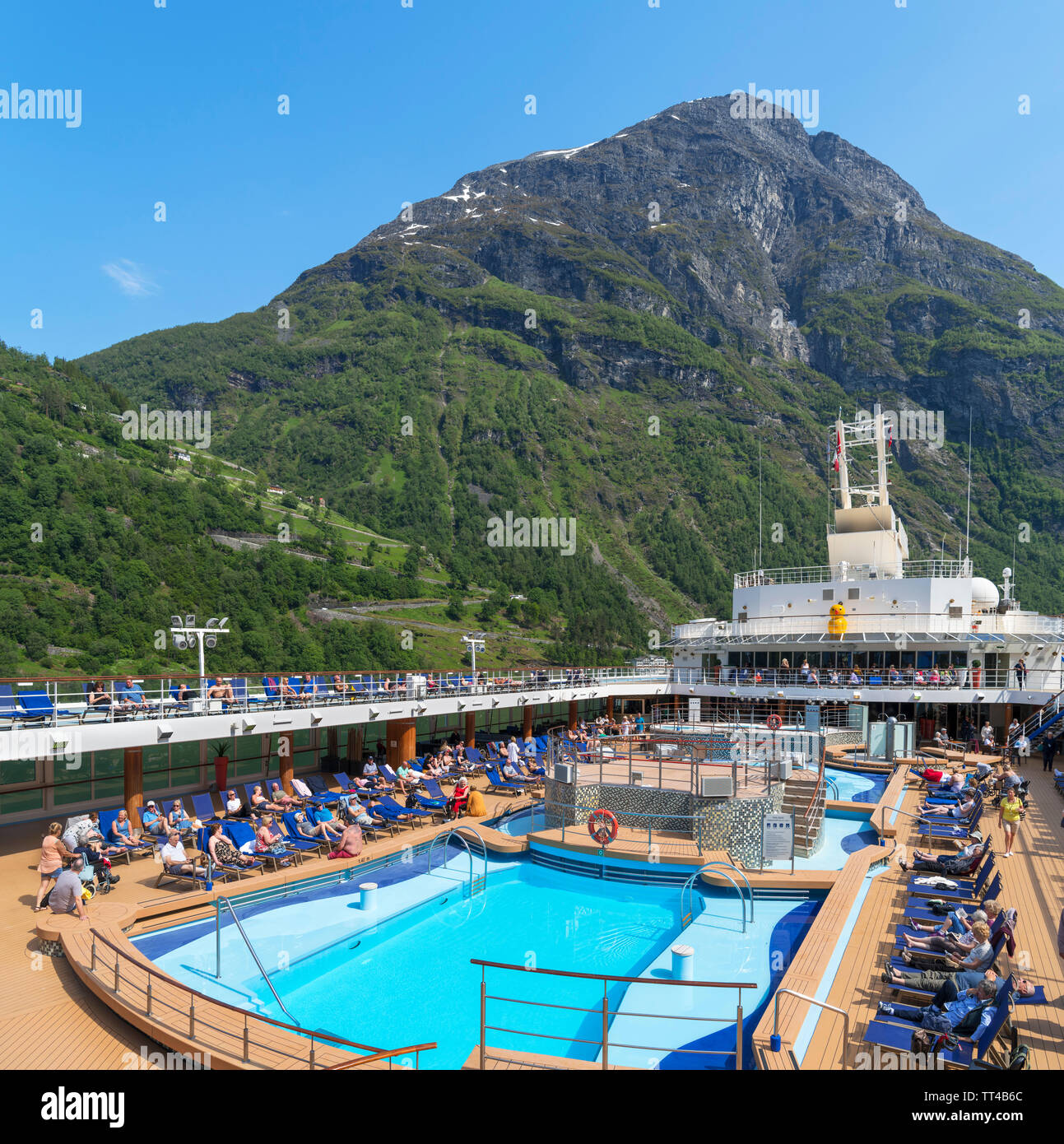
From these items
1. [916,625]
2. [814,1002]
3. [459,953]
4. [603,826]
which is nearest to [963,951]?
[814,1002]

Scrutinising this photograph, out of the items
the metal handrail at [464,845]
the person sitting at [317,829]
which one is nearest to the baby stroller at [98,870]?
the person sitting at [317,829]

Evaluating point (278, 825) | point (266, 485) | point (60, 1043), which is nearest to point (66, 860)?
point (278, 825)

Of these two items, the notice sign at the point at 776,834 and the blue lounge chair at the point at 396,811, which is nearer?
the notice sign at the point at 776,834

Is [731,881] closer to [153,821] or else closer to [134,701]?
[153,821]

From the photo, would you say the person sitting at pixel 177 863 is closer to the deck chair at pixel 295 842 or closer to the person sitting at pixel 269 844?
the person sitting at pixel 269 844

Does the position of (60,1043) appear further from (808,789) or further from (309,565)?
(309,565)

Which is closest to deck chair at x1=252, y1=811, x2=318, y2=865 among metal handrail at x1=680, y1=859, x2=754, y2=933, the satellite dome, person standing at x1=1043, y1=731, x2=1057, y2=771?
metal handrail at x1=680, y1=859, x2=754, y2=933
